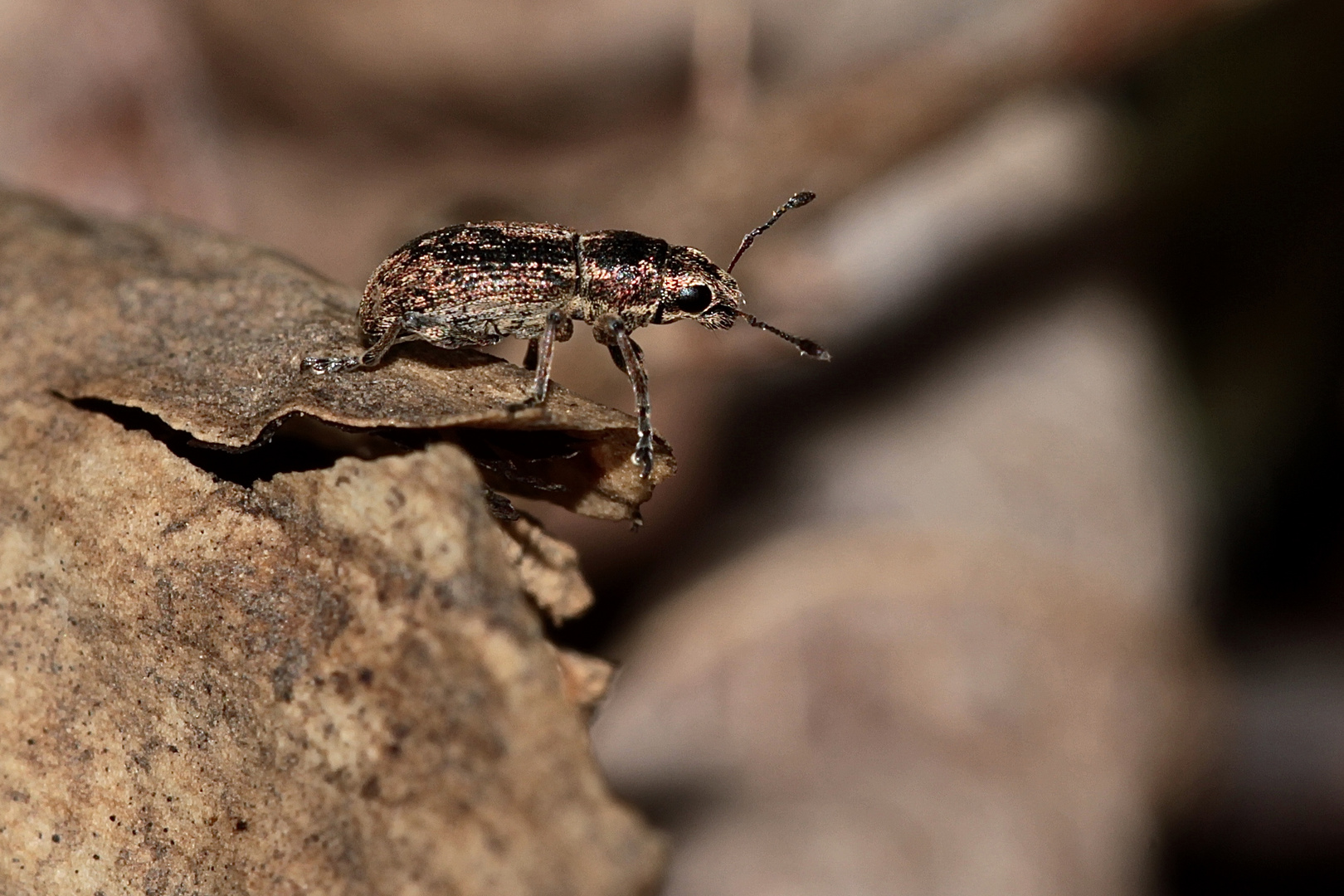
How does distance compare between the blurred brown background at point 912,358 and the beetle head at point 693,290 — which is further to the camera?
the blurred brown background at point 912,358

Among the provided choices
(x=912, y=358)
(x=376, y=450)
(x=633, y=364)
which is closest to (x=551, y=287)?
(x=633, y=364)

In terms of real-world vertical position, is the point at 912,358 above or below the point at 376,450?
above

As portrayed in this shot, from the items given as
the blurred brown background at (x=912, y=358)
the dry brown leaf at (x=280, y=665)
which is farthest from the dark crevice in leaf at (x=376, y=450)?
the blurred brown background at (x=912, y=358)

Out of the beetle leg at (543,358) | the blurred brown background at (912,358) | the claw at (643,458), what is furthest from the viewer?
the blurred brown background at (912,358)

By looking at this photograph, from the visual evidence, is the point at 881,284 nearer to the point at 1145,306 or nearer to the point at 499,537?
the point at 1145,306

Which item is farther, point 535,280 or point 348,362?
point 535,280

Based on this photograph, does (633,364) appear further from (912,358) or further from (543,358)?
(912,358)

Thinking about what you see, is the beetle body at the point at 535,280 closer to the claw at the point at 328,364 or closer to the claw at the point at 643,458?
the claw at the point at 328,364

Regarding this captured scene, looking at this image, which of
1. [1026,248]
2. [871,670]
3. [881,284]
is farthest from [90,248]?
[1026,248]
